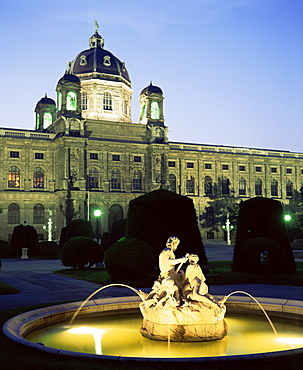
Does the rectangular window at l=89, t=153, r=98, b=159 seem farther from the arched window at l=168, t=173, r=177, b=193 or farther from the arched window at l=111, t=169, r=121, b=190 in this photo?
the arched window at l=168, t=173, r=177, b=193

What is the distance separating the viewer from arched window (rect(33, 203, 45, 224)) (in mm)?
64188

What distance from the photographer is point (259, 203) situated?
21.5 metres

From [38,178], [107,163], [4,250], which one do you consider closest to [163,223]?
[4,250]

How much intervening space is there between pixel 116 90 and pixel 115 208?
20340 millimetres

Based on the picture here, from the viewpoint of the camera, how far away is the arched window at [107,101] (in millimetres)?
74000

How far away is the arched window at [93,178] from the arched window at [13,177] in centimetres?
1009

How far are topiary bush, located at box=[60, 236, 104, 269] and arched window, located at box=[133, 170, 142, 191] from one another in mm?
45910

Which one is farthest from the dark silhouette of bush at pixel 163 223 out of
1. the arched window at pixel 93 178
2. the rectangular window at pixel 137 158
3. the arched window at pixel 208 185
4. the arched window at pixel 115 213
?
the arched window at pixel 208 185

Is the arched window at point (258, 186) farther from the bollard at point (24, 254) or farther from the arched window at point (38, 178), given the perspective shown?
the bollard at point (24, 254)

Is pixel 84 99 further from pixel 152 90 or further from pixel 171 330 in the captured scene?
pixel 171 330

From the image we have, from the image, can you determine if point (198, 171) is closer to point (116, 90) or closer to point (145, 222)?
point (116, 90)

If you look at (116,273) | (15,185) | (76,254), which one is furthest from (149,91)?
(116,273)

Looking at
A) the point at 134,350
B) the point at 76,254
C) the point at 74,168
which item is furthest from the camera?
the point at 74,168

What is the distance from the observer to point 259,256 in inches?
784
